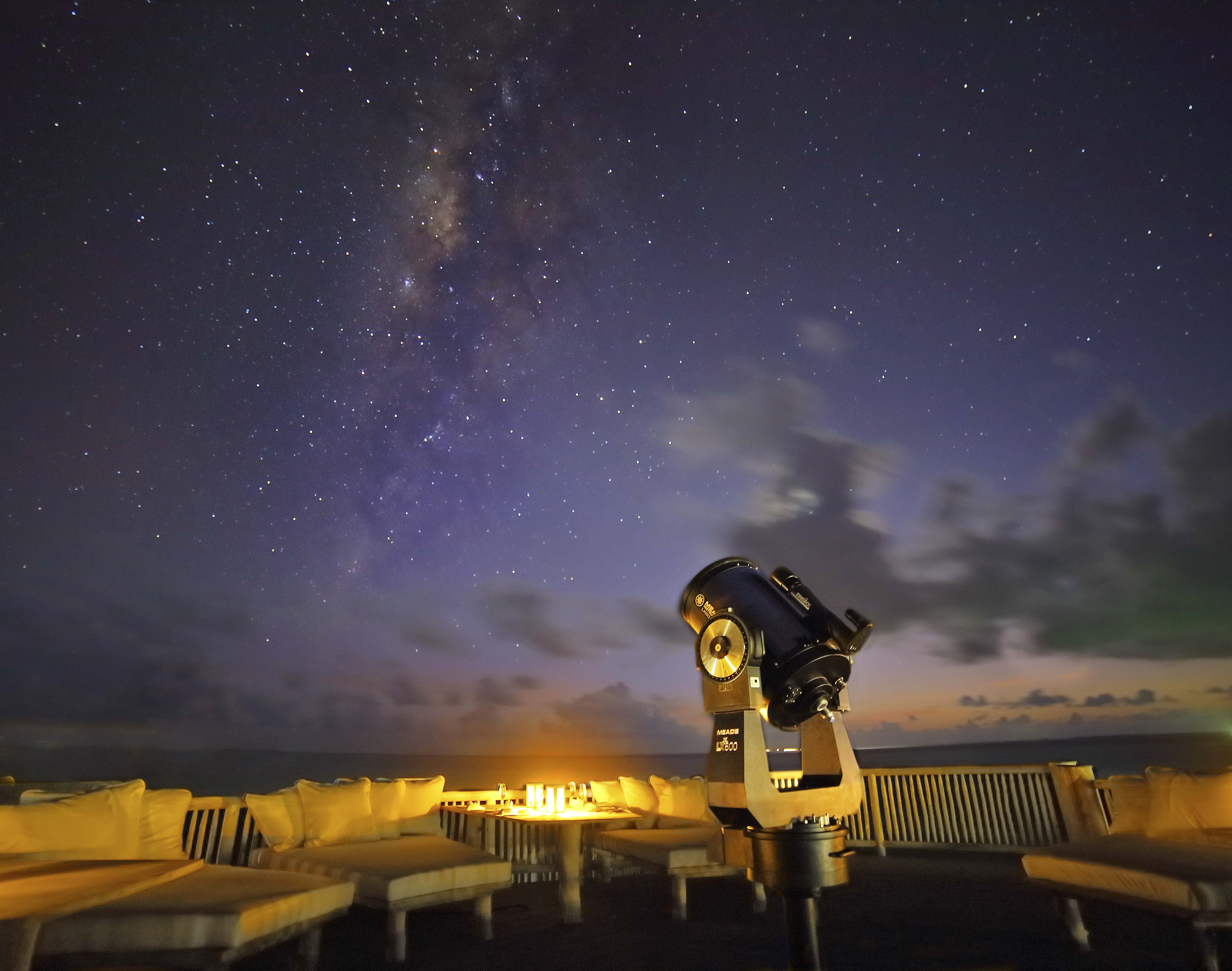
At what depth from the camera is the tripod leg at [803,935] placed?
207cm

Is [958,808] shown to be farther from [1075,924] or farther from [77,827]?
[77,827]

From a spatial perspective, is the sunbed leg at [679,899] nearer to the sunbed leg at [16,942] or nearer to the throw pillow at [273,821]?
the throw pillow at [273,821]

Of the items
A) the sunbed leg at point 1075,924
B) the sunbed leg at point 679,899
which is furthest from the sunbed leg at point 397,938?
the sunbed leg at point 1075,924

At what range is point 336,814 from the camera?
190 inches

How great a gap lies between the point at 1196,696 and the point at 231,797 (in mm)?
22964

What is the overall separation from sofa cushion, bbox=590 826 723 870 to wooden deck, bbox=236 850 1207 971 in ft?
1.40

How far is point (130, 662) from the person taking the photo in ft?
71.8

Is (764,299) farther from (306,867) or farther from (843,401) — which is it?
(306,867)

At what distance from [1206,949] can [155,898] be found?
4700 millimetres

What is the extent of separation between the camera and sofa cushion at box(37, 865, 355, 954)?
2420 millimetres

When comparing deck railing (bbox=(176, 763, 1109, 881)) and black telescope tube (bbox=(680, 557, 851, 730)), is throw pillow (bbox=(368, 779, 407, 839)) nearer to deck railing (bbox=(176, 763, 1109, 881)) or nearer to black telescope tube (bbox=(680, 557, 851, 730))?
deck railing (bbox=(176, 763, 1109, 881))

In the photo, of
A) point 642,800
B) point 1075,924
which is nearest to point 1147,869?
point 1075,924

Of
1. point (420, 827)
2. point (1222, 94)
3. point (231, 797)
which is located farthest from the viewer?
point (1222, 94)

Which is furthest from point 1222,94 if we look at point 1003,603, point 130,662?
point 130,662
